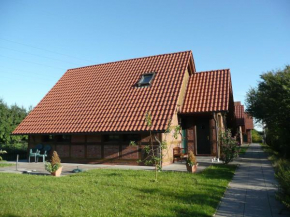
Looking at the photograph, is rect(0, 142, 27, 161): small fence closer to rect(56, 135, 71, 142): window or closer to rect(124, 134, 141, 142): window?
rect(56, 135, 71, 142): window

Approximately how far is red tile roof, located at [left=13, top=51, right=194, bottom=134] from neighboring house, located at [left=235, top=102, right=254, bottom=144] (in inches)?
747

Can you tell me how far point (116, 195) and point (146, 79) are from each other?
1076 cm

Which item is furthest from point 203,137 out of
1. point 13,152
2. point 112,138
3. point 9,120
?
point 9,120

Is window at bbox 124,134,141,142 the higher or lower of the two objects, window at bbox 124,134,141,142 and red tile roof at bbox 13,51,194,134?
the lower

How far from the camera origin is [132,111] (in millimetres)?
14461

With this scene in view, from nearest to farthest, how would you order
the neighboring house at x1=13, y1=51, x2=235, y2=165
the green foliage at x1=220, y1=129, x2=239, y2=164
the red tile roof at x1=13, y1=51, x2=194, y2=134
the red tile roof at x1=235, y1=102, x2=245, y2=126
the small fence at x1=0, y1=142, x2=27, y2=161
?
the green foliage at x1=220, y1=129, x2=239, y2=164
the neighboring house at x1=13, y1=51, x2=235, y2=165
the red tile roof at x1=13, y1=51, x2=194, y2=134
the small fence at x1=0, y1=142, x2=27, y2=161
the red tile roof at x1=235, y1=102, x2=245, y2=126

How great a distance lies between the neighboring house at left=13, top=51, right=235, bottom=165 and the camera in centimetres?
1389

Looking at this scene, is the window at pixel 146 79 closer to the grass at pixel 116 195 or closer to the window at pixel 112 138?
the window at pixel 112 138

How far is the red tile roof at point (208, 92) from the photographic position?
1499cm

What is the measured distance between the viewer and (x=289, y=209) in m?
5.32

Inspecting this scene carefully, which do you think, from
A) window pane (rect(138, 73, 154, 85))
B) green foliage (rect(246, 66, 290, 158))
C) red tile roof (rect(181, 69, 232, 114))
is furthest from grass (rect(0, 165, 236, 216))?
window pane (rect(138, 73, 154, 85))

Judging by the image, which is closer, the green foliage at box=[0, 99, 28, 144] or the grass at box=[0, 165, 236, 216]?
the grass at box=[0, 165, 236, 216]

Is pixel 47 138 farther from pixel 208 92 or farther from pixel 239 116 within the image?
pixel 239 116

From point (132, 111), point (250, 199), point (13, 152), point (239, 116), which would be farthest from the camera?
point (239, 116)
